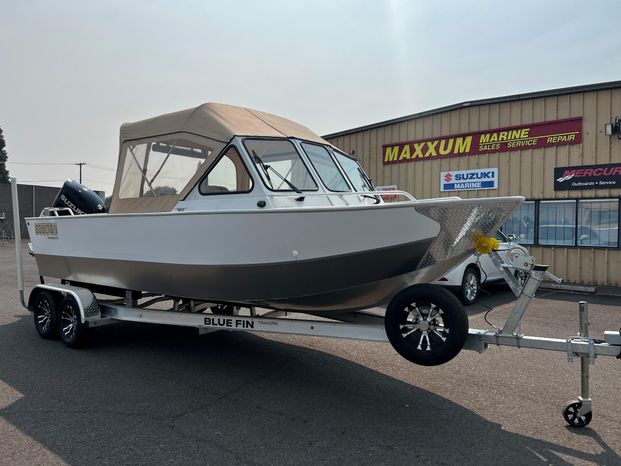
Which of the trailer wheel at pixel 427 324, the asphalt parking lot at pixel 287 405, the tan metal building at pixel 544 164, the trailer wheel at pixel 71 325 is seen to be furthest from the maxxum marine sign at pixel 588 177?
the trailer wheel at pixel 71 325

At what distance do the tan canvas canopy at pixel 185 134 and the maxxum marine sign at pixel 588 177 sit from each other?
8.11m

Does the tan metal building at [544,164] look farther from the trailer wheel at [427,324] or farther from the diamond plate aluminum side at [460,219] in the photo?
the trailer wheel at [427,324]

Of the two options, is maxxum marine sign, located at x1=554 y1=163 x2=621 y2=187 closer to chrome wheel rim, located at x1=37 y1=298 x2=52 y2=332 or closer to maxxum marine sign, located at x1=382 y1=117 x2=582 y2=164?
maxxum marine sign, located at x1=382 y1=117 x2=582 y2=164

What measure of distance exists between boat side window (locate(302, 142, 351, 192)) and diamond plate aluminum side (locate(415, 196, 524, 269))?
1565mm

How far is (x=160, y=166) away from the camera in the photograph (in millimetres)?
5566

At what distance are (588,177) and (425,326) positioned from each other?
9.58 meters

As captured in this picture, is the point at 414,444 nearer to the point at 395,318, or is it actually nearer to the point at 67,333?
the point at 395,318

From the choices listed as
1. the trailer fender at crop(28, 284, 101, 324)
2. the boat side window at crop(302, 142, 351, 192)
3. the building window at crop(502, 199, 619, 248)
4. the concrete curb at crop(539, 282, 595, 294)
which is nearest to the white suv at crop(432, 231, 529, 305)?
the building window at crop(502, 199, 619, 248)

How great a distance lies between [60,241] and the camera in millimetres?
6496

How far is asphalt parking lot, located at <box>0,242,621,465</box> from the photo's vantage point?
3.25m

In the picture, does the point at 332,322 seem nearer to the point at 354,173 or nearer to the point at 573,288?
the point at 354,173

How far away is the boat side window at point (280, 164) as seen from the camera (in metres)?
4.84

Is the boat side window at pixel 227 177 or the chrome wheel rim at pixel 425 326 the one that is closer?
the chrome wheel rim at pixel 425 326

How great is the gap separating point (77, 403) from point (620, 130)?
38.4 feet
